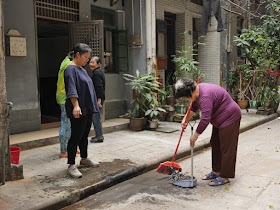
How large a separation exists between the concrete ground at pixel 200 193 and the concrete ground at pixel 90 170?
0.55 feet

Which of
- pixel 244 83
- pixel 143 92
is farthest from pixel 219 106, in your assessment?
pixel 244 83

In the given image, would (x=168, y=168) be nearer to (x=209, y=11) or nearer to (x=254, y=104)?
(x=254, y=104)

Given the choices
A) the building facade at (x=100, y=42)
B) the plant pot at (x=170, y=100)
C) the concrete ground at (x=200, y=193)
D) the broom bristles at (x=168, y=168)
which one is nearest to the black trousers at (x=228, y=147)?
the concrete ground at (x=200, y=193)

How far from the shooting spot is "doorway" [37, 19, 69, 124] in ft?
37.5

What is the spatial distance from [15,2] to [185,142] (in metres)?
5.04

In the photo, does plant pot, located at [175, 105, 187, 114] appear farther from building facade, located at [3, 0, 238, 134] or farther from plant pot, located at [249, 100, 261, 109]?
plant pot, located at [249, 100, 261, 109]

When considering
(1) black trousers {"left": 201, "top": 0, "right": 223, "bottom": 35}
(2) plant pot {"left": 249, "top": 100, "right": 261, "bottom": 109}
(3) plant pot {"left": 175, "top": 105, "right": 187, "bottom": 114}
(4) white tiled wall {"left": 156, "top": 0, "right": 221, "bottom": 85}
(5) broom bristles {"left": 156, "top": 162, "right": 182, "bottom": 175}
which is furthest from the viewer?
(4) white tiled wall {"left": 156, "top": 0, "right": 221, "bottom": 85}

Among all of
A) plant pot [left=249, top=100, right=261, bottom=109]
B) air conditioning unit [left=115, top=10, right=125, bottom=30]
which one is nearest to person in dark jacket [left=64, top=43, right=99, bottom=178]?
air conditioning unit [left=115, top=10, right=125, bottom=30]

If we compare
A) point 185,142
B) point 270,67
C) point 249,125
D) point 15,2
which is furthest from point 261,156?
point 270,67

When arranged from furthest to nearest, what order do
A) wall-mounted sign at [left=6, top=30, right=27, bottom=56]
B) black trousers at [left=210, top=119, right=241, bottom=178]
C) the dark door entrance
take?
the dark door entrance
wall-mounted sign at [left=6, top=30, right=27, bottom=56]
black trousers at [left=210, top=119, right=241, bottom=178]

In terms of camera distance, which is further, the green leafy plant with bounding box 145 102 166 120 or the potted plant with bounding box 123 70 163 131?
the potted plant with bounding box 123 70 163 131

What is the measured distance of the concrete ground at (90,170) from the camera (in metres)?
4.06

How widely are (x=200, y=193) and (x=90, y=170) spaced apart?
6.14ft

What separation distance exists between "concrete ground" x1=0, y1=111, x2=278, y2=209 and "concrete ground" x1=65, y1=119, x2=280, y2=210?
17 centimetres
